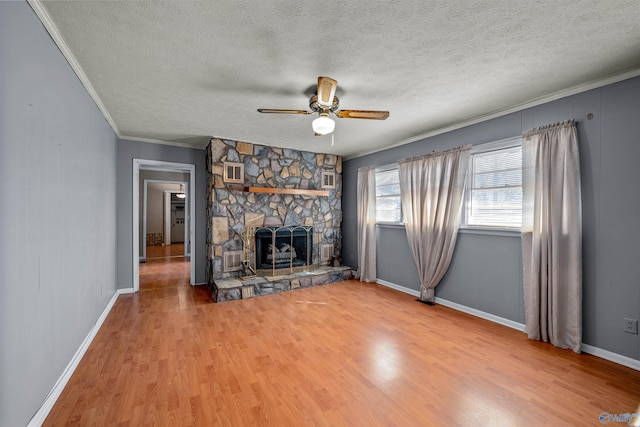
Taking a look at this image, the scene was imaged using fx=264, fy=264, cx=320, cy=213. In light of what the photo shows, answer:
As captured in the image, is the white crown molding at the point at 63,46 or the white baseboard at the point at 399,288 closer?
the white crown molding at the point at 63,46

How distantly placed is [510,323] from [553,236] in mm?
1127

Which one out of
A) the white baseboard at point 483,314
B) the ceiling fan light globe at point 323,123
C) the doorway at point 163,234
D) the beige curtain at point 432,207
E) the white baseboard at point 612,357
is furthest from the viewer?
the doorway at point 163,234

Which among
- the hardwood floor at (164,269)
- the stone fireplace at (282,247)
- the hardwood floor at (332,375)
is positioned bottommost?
the hardwood floor at (332,375)

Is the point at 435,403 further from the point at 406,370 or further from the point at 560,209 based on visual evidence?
the point at 560,209

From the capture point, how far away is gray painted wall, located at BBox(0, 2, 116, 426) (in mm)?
1310

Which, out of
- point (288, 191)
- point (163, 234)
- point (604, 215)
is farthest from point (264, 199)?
point (163, 234)

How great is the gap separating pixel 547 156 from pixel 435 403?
2.55 m

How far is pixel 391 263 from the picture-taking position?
15.2 feet

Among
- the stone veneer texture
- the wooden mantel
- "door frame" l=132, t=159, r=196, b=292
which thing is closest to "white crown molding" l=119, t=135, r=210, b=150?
"door frame" l=132, t=159, r=196, b=292

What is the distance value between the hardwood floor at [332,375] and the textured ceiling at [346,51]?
249 cm

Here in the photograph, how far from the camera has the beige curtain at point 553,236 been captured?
247 centimetres

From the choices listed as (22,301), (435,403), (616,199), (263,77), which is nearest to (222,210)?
(263,77)

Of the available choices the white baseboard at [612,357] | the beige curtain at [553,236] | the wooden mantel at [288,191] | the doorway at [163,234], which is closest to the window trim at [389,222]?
the wooden mantel at [288,191]

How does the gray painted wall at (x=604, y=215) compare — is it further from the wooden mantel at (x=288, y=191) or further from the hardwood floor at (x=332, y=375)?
the wooden mantel at (x=288, y=191)
